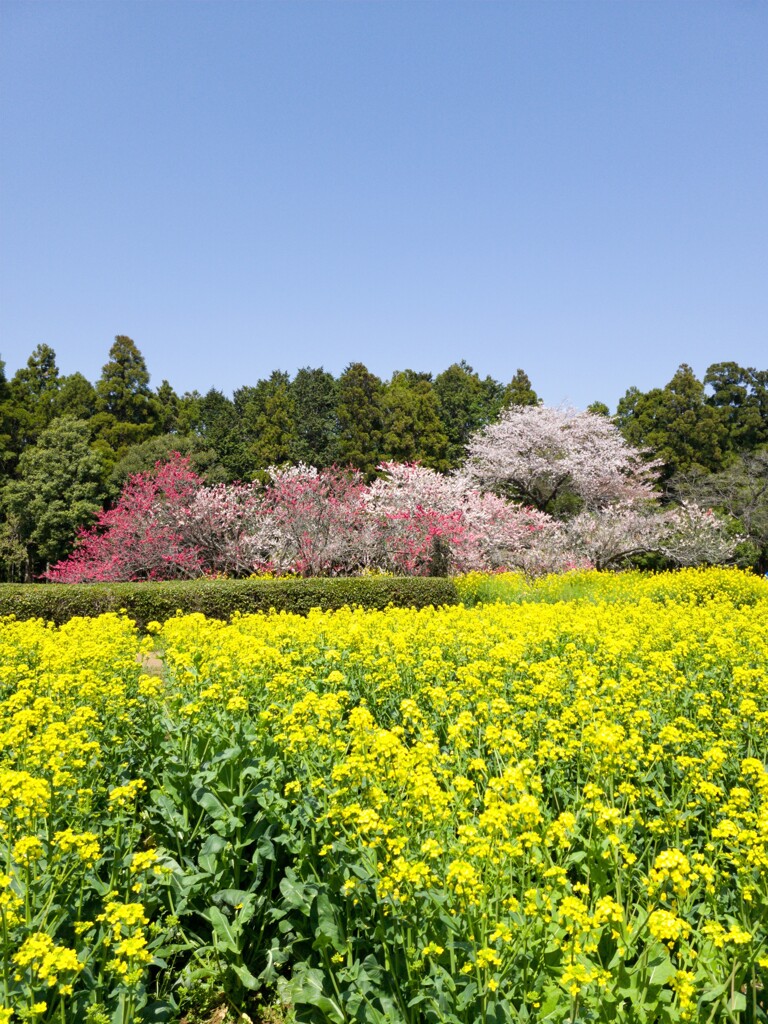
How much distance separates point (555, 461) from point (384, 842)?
21486 millimetres

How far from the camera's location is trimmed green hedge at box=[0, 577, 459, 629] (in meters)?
10.9

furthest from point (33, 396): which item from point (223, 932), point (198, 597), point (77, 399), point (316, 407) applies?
point (223, 932)

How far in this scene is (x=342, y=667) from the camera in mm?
5129

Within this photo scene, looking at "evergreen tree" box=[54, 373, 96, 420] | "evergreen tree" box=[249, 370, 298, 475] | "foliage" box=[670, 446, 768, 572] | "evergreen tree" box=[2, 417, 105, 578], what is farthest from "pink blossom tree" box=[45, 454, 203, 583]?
"foliage" box=[670, 446, 768, 572]

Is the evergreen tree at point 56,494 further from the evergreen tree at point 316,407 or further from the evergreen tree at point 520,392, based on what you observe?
the evergreen tree at point 520,392

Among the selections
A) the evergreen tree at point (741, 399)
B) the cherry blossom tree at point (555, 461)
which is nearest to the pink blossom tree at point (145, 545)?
the cherry blossom tree at point (555, 461)

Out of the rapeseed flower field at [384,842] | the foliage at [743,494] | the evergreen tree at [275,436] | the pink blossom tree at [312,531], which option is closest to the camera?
the rapeseed flower field at [384,842]

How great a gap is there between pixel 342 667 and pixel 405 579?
802 cm

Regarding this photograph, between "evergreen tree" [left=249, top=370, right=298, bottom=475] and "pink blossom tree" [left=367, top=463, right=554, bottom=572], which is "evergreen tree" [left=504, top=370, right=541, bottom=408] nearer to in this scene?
"evergreen tree" [left=249, top=370, right=298, bottom=475]

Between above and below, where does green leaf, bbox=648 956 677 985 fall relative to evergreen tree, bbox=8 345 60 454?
below

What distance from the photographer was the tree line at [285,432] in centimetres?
2572

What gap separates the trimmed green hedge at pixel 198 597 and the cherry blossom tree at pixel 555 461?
11683 millimetres

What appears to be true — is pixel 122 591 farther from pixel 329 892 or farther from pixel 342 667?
pixel 329 892

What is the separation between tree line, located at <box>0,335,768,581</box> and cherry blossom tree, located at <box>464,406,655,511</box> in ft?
3.80
